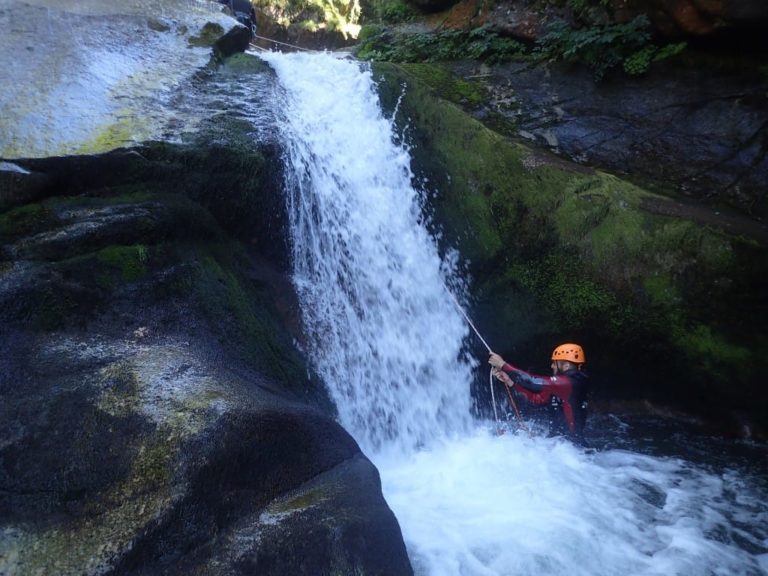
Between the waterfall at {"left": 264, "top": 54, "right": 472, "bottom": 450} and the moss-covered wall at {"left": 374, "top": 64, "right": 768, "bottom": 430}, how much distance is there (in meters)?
0.52

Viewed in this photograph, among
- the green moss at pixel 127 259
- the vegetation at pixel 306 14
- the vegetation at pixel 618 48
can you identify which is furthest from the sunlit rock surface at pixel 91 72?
the vegetation at pixel 306 14

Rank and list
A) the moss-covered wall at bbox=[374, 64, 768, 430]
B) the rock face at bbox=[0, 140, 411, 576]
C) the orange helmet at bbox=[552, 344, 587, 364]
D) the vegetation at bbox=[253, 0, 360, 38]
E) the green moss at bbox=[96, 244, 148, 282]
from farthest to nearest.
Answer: the vegetation at bbox=[253, 0, 360, 38] < the moss-covered wall at bbox=[374, 64, 768, 430] < the orange helmet at bbox=[552, 344, 587, 364] < the green moss at bbox=[96, 244, 148, 282] < the rock face at bbox=[0, 140, 411, 576]

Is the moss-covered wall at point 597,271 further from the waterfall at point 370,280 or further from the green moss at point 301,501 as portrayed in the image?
the green moss at point 301,501

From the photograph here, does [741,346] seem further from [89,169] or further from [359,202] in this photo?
[89,169]

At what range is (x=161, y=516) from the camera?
2.69 metres

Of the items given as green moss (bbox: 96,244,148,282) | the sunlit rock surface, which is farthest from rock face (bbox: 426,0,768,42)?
green moss (bbox: 96,244,148,282)

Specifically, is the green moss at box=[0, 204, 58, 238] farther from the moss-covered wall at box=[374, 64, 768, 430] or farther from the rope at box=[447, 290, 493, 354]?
the moss-covered wall at box=[374, 64, 768, 430]

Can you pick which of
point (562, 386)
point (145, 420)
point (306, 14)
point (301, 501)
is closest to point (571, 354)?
point (562, 386)

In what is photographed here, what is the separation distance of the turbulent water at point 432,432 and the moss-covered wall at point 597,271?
1.67 feet

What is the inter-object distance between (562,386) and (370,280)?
8.15 ft

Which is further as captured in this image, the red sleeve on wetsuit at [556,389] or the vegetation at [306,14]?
the vegetation at [306,14]

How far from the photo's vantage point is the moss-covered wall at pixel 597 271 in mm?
6254

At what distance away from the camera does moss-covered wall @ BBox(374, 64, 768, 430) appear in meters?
6.25

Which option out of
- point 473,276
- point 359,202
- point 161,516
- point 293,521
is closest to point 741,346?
point 473,276
